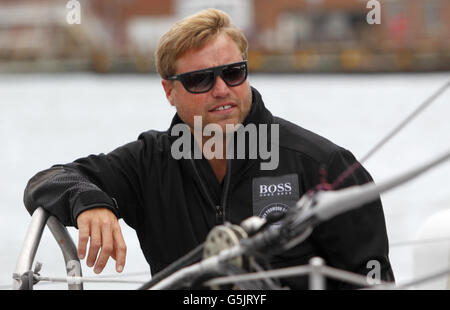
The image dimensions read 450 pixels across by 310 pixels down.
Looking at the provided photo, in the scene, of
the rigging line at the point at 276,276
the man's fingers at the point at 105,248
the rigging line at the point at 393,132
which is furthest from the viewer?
the man's fingers at the point at 105,248

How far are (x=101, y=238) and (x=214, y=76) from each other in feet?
1.59

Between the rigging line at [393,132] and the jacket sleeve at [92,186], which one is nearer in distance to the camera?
the rigging line at [393,132]

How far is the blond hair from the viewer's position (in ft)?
7.31

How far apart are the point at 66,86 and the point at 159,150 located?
32.2 metres

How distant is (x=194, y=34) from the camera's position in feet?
7.31

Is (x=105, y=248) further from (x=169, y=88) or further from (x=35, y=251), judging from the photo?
(x=169, y=88)

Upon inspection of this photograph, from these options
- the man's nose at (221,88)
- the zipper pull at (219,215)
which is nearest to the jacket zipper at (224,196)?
the zipper pull at (219,215)

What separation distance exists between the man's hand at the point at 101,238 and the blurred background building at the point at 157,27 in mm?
32143

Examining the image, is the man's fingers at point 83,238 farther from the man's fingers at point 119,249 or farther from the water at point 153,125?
the water at point 153,125

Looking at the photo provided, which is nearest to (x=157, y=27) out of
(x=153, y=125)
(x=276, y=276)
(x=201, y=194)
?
(x=153, y=125)

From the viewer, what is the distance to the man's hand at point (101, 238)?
207 cm

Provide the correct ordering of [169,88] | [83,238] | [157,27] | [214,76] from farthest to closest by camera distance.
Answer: [157,27], [169,88], [214,76], [83,238]
